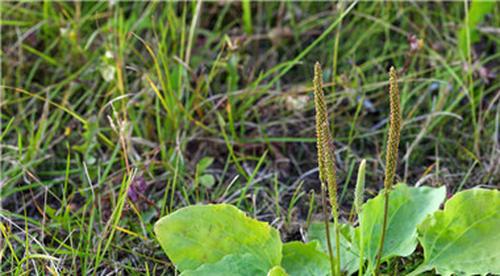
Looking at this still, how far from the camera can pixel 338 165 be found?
2.28m

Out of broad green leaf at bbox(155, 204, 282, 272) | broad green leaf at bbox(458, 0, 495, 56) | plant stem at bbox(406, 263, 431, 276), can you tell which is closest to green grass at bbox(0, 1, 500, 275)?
broad green leaf at bbox(458, 0, 495, 56)

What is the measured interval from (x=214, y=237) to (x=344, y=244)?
35 cm

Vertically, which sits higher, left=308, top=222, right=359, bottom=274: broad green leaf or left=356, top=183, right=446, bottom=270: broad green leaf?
left=356, top=183, right=446, bottom=270: broad green leaf

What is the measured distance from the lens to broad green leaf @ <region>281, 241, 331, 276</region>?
1.73 m

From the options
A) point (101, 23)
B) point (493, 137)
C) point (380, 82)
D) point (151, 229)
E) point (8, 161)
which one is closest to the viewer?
point (151, 229)

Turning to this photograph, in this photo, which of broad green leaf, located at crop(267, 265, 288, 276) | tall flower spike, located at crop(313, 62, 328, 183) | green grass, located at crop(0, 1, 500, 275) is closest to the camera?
tall flower spike, located at crop(313, 62, 328, 183)

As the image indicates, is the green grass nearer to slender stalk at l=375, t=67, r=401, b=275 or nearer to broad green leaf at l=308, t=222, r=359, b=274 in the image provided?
broad green leaf at l=308, t=222, r=359, b=274

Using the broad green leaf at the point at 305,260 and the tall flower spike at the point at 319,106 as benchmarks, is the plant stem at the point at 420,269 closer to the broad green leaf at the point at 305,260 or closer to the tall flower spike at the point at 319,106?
the broad green leaf at the point at 305,260

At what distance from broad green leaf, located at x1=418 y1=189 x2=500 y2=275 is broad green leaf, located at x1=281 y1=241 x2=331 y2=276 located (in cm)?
25

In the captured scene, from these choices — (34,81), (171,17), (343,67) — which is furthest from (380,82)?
(34,81)

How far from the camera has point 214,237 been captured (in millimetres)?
1702

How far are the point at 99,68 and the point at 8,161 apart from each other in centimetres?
44

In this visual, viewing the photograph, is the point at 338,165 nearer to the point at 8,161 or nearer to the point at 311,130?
the point at 311,130

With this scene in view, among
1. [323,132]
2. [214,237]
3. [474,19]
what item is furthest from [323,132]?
[474,19]
